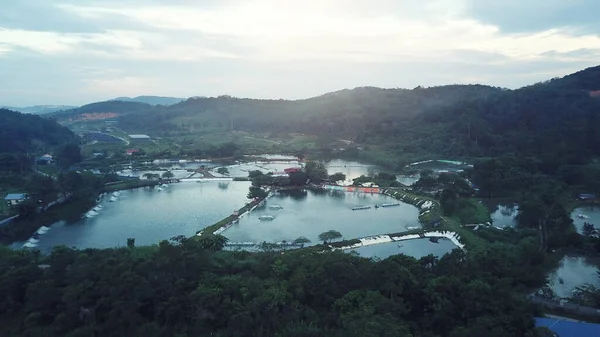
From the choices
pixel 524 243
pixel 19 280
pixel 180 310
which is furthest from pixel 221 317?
pixel 524 243

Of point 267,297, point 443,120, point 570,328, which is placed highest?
point 443,120

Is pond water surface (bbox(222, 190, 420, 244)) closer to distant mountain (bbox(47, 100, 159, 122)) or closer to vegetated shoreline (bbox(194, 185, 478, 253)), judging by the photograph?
vegetated shoreline (bbox(194, 185, 478, 253))

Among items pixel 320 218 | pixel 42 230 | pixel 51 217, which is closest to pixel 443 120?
pixel 320 218

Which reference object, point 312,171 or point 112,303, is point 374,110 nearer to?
point 312,171

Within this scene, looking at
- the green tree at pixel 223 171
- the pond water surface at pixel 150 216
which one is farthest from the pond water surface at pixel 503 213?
Result: the green tree at pixel 223 171

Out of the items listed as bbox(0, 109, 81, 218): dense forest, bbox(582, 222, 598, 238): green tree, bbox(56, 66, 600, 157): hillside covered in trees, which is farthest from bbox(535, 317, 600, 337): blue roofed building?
bbox(56, 66, 600, 157): hillside covered in trees

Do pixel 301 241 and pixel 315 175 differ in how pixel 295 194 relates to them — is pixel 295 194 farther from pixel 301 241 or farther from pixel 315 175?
pixel 301 241
